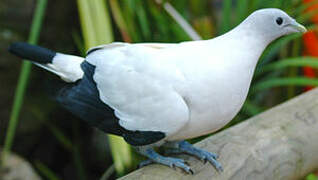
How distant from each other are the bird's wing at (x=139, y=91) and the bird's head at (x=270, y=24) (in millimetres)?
119

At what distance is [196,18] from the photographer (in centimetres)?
120

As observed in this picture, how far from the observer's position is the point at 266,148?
2.50ft

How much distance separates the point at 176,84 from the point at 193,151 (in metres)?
0.16

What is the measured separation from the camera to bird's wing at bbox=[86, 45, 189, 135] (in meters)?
0.60

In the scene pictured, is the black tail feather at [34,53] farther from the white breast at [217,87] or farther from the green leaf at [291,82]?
the green leaf at [291,82]

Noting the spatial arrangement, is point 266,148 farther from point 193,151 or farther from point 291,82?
point 291,82

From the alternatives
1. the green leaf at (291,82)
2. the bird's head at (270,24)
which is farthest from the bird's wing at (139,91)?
the green leaf at (291,82)

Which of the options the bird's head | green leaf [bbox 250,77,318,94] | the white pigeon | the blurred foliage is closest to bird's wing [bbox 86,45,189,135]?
the white pigeon

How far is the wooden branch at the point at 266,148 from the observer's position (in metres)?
0.70

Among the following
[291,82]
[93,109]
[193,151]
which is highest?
[93,109]

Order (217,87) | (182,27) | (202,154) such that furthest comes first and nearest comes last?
(182,27), (202,154), (217,87)

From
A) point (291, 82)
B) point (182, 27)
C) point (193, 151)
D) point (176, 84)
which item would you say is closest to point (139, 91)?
point (176, 84)

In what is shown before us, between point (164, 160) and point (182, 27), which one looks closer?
point (164, 160)

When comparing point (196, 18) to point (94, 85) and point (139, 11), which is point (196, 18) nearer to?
point (139, 11)
